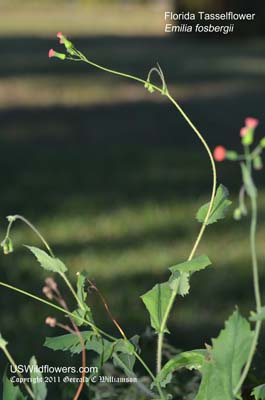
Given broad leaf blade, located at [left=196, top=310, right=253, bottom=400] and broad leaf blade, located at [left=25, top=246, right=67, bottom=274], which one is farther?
broad leaf blade, located at [left=25, top=246, right=67, bottom=274]

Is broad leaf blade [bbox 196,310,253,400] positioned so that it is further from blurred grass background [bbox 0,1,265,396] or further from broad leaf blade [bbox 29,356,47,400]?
blurred grass background [bbox 0,1,265,396]

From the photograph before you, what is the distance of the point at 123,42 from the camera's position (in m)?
20.8

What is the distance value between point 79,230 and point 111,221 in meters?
0.32

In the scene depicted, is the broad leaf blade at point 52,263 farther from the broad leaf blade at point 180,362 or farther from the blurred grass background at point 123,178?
the blurred grass background at point 123,178

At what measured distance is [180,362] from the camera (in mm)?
1538

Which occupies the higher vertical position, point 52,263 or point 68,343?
point 52,263

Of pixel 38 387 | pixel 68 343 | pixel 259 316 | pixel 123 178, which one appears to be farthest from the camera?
pixel 123 178

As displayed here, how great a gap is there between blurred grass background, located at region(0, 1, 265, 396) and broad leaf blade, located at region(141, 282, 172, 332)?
7.65 ft

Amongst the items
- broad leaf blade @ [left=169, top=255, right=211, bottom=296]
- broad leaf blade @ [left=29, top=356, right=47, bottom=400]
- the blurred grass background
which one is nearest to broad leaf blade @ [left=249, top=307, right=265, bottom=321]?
broad leaf blade @ [left=169, top=255, right=211, bottom=296]

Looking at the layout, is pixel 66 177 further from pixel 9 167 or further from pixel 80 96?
pixel 80 96

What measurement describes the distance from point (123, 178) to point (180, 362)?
20.8ft

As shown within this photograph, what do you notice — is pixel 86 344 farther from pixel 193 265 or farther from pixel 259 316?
pixel 259 316

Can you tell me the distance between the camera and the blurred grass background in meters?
4.81

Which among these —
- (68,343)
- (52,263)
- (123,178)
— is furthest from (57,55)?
(123,178)
